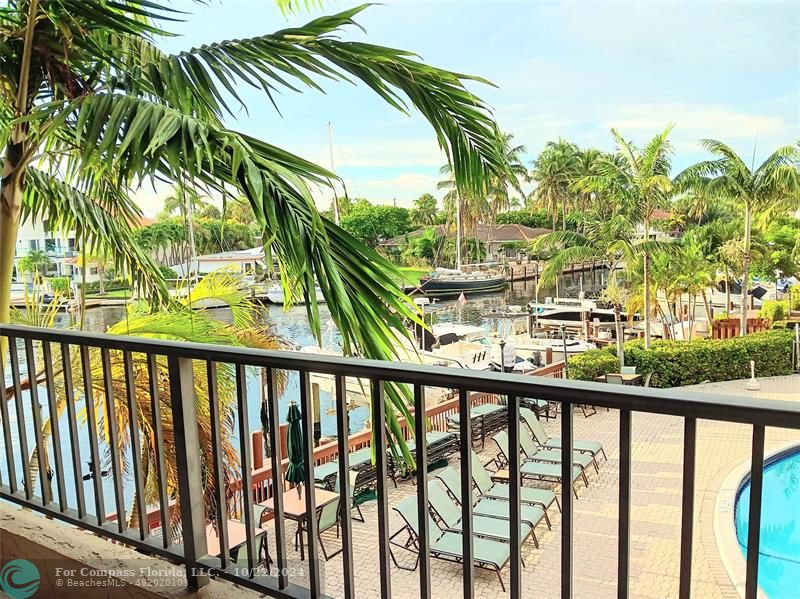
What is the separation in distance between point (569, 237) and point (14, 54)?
1629 cm

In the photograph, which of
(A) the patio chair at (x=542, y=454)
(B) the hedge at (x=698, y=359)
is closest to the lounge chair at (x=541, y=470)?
(A) the patio chair at (x=542, y=454)

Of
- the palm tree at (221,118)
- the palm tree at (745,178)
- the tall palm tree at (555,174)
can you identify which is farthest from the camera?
the tall palm tree at (555,174)

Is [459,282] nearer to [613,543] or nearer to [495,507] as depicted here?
[495,507]

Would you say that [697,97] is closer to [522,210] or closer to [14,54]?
[522,210]

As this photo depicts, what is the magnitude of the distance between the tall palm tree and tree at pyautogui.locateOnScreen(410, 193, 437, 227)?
6728 mm

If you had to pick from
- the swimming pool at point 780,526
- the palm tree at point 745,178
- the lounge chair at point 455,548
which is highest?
the palm tree at point 745,178

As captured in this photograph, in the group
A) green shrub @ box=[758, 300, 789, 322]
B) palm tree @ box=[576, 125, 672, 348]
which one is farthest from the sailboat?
green shrub @ box=[758, 300, 789, 322]

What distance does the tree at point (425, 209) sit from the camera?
3724 centimetres

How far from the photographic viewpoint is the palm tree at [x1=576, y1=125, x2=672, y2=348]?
15359 mm

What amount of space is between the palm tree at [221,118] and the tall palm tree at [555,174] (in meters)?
38.0

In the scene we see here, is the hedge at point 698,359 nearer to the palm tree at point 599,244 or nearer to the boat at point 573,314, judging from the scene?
the palm tree at point 599,244

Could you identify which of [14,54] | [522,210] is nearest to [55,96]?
[14,54]

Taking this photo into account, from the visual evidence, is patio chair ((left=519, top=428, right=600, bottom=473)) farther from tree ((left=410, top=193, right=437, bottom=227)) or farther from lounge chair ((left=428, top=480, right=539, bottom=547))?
tree ((left=410, top=193, right=437, bottom=227))

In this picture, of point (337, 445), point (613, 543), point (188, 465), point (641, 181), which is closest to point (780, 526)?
point (613, 543)
